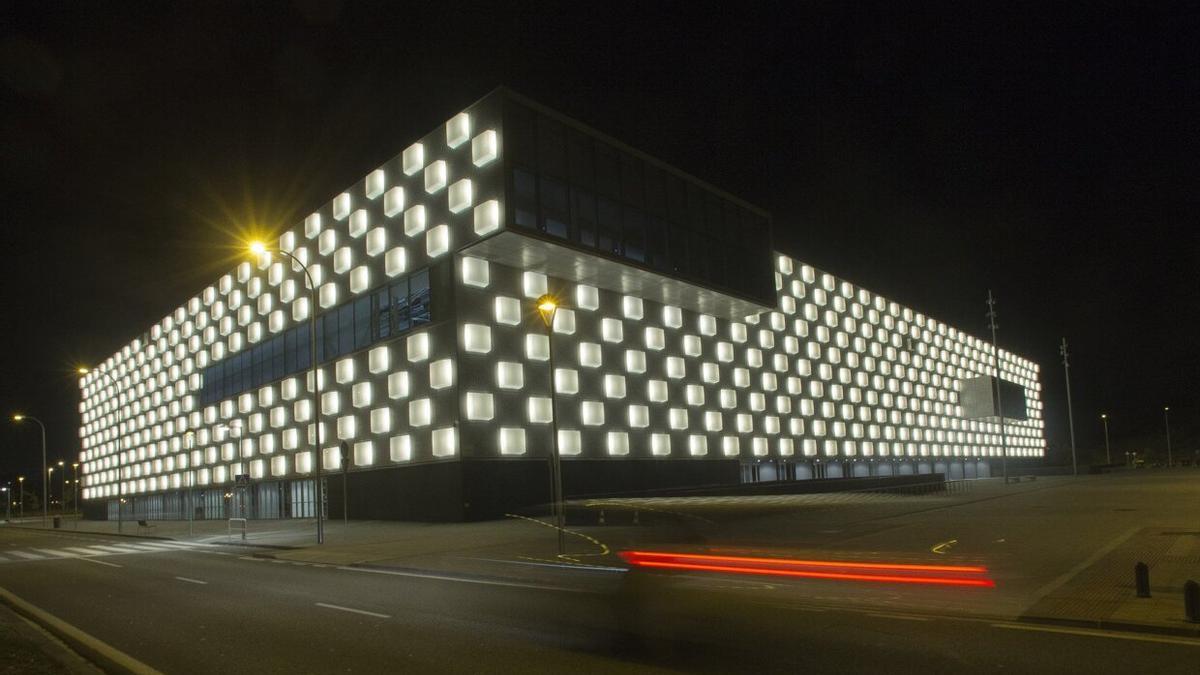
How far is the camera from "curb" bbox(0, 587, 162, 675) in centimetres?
895

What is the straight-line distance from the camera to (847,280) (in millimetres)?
75000

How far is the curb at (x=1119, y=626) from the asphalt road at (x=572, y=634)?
11.0 inches

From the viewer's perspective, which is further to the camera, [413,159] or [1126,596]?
[413,159]

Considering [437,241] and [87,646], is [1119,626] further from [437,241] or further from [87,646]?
[437,241]

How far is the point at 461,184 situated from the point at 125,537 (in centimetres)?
2663

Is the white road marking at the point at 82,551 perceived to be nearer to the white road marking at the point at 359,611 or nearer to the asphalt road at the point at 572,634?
the asphalt road at the point at 572,634

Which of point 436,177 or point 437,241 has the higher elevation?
point 436,177

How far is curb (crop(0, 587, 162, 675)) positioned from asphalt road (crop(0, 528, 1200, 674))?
0.26 metres

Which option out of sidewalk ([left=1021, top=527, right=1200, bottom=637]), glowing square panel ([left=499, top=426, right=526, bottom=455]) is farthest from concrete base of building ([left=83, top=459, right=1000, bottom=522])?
sidewalk ([left=1021, top=527, right=1200, bottom=637])

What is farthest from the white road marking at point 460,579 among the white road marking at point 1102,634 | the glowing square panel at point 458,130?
the glowing square panel at point 458,130

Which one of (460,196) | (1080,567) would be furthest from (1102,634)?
(460,196)

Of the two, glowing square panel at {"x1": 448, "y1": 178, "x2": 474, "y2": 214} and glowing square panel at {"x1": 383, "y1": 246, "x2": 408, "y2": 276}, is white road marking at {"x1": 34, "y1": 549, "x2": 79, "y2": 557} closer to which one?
glowing square panel at {"x1": 383, "y1": 246, "x2": 408, "y2": 276}

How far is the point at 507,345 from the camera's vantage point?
40.9 m

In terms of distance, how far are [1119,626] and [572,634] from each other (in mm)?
6801
